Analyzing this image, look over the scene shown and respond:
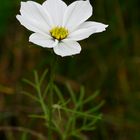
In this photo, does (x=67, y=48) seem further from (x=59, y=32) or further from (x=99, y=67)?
(x=99, y=67)

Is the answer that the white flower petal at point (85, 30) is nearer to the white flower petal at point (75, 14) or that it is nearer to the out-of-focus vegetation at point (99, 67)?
the white flower petal at point (75, 14)

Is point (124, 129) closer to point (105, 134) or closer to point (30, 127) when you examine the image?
point (105, 134)

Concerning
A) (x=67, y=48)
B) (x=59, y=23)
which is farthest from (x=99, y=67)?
(x=67, y=48)

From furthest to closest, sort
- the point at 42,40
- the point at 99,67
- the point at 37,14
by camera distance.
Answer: the point at 99,67
the point at 37,14
the point at 42,40

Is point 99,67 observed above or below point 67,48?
below

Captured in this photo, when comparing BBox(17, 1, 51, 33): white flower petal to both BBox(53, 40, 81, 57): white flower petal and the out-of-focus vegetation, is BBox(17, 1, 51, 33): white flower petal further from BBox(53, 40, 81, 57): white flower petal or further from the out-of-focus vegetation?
the out-of-focus vegetation

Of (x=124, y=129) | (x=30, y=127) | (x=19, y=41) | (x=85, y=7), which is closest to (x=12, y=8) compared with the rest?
(x=19, y=41)
